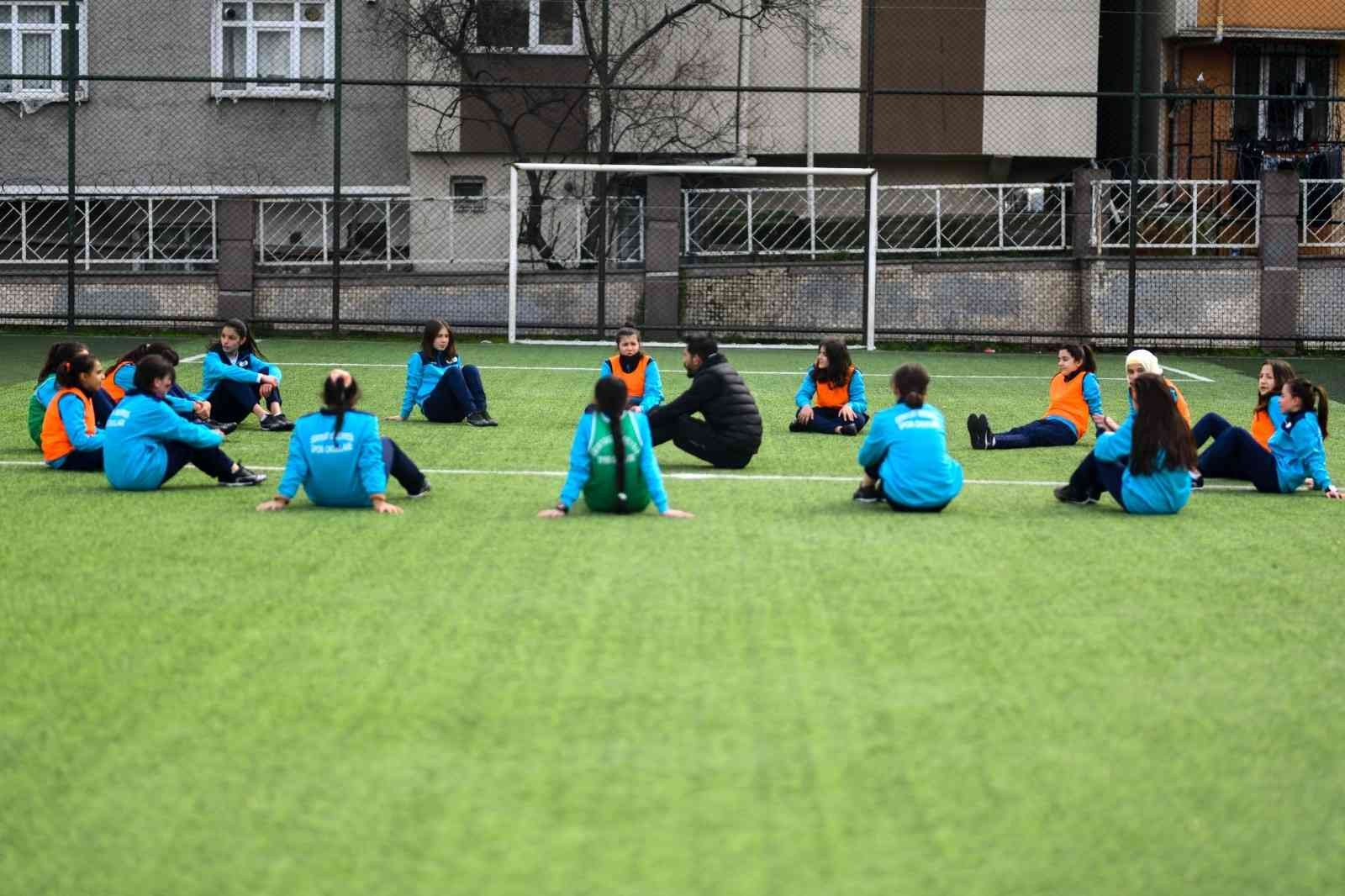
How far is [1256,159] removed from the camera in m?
27.2

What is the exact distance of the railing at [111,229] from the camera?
25172 mm

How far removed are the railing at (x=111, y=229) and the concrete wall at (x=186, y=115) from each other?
1313mm

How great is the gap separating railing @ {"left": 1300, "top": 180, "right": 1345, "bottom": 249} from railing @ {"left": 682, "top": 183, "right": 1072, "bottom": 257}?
317 cm

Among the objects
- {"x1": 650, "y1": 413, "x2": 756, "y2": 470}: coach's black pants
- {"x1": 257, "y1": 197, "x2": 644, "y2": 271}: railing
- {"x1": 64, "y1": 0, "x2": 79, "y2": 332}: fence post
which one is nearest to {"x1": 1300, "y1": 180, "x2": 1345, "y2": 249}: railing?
{"x1": 257, "y1": 197, "x2": 644, "y2": 271}: railing

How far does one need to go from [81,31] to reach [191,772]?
82.1ft

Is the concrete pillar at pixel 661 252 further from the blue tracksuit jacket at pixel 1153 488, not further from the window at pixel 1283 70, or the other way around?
the blue tracksuit jacket at pixel 1153 488

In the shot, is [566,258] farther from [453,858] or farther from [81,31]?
[453,858]

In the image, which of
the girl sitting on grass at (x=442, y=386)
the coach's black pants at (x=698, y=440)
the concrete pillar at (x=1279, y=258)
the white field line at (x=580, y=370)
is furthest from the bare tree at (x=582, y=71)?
the coach's black pants at (x=698, y=440)

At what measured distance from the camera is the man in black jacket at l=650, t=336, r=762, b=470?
11.4 m

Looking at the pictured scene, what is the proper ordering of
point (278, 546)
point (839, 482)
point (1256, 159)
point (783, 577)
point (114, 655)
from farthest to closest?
1. point (1256, 159)
2. point (839, 482)
3. point (278, 546)
4. point (783, 577)
5. point (114, 655)

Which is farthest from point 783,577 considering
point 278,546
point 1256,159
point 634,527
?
point 1256,159

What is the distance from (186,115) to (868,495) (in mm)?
20178

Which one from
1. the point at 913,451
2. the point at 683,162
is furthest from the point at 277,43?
the point at 913,451

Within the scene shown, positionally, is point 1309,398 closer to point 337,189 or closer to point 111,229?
point 337,189
